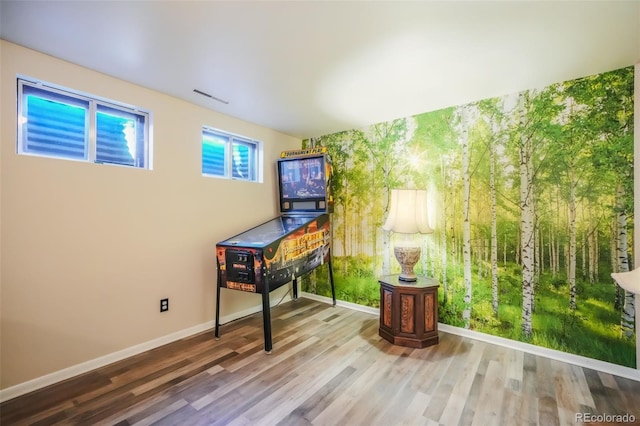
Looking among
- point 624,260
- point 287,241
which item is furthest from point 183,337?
point 624,260

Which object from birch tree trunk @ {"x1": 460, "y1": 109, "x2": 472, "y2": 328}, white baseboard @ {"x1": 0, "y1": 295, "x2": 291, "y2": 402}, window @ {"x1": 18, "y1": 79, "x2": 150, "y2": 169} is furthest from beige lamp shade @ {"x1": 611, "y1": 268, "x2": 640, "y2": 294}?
window @ {"x1": 18, "y1": 79, "x2": 150, "y2": 169}

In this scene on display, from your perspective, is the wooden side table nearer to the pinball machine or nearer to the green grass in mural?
the green grass in mural

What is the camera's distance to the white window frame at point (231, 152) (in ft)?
9.85

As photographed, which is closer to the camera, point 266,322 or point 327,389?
point 327,389

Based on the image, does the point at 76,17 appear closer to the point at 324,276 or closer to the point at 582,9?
the point at 582,9

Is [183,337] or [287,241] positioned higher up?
[287,241]

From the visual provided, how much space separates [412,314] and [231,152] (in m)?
2.65

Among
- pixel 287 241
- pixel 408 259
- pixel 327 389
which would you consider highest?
pixel 287 241

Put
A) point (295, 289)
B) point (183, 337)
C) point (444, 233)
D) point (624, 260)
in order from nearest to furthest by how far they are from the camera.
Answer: point (624, 260) < point (183, 337) < point (444, 233) < point (295, 289)

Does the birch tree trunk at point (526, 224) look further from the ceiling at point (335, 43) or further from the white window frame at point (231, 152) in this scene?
the white window frame at point (231, 152)

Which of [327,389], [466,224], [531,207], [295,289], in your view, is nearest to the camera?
[327,389]

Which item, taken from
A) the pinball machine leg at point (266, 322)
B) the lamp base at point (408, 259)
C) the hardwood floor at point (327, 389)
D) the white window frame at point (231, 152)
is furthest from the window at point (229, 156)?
the lamp base at point (408, 259)

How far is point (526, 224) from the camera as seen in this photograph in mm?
2404

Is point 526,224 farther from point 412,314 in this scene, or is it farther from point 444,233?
point 412,314
